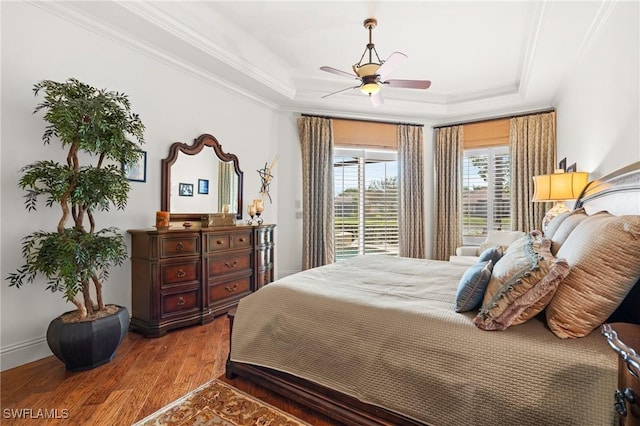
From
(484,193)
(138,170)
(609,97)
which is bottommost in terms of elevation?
(484,193)

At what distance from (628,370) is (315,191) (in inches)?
163

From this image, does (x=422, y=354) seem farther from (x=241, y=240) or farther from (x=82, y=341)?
(x=241, y=240)

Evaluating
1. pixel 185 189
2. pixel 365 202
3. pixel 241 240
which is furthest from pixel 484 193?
pixel 185 189

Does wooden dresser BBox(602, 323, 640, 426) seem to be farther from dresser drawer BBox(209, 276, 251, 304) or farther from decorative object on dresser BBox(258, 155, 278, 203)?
decorative object on dresser BBox(258, 155, 278, 203)

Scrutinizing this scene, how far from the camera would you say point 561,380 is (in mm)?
1107

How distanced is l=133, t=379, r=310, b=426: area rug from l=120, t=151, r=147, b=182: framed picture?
2.09 m

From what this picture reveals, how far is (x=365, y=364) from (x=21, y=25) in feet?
11.1

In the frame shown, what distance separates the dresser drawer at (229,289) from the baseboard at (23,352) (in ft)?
4.33

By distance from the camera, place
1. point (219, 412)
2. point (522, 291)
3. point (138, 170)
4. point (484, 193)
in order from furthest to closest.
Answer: point (484, 193) → point (138, 170) → point (219, 412) → point (522, 291)

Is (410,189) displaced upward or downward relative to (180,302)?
upward

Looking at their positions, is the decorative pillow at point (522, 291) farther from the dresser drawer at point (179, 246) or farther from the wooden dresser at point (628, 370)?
the dresser drawer at point (179, 246)

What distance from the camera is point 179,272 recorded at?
2926 mm

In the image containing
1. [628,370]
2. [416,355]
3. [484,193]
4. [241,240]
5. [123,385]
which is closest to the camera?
[628,370]

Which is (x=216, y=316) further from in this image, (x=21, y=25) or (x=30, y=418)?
(x=21, y=25)
